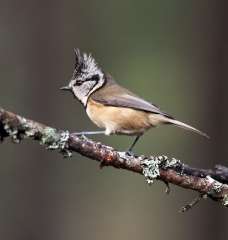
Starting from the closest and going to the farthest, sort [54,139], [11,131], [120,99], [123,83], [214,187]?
[11,131], [54,139], [214,187], [120,99], [123,83]

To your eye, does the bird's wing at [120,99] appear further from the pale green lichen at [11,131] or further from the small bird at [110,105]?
the pale green lichen at [11,131]

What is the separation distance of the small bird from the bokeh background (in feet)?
6.61

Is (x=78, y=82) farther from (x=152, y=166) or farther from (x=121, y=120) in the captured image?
(x=152, y=166)

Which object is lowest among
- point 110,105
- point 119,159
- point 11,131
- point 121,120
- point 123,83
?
point 11,131

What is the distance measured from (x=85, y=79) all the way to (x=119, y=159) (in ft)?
6.53

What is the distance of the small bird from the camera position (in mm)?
5535

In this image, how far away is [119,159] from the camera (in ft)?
13.2

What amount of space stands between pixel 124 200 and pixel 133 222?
1.20 ft

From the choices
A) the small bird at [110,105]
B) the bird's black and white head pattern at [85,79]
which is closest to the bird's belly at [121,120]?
the small bird at [110,105]

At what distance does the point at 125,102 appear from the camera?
5.65m

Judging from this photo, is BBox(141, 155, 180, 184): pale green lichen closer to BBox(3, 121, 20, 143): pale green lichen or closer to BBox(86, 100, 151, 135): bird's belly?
BBox(3, 121, 20, 143): pale green lichen

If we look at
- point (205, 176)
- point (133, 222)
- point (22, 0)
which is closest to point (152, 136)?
point (133, 222)

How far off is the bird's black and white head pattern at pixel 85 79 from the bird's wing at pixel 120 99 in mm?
73

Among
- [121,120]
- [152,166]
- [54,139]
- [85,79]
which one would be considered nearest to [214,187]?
[152,166]
